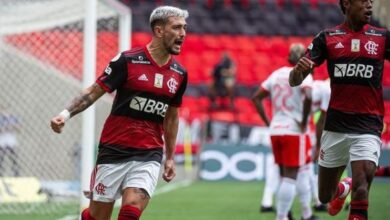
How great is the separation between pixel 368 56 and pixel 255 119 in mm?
17746

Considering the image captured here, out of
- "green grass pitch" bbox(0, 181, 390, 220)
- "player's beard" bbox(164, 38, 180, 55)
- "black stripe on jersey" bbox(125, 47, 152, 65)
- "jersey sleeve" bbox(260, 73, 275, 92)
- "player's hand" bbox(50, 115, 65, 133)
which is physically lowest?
"green grass pitch" bbox(0, 181, 390, 220)

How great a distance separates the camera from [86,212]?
7.21 m

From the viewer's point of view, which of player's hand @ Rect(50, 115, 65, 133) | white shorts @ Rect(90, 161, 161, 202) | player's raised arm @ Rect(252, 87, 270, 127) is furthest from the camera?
player's raised arm @ Rect(252, 87, 270, 127)

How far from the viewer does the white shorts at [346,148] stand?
7.93 metres

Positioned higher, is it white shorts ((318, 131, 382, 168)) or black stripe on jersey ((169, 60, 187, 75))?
black stripe on jersey ((169, 60, 187, 75))

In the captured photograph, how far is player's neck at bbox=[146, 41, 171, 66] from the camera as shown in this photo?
7.27 metres

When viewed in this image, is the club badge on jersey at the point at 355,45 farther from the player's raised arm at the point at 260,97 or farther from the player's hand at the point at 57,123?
the player's raised arm at the point at 260,97

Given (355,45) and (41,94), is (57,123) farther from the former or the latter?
(41,94)

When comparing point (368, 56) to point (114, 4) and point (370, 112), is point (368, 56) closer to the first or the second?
point (370, 112)

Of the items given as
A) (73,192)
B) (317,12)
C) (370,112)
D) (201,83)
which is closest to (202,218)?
(73,192)

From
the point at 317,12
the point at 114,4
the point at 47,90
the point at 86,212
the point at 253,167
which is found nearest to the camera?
the point at 86,212

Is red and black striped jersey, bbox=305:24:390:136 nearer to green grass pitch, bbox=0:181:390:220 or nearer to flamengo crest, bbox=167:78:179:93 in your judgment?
flamengo crest, bbox=167:78:179:93

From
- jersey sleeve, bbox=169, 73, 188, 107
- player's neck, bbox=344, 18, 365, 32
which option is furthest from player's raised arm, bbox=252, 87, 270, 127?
jersey sleeve, bbox=169, 73, 188, 107

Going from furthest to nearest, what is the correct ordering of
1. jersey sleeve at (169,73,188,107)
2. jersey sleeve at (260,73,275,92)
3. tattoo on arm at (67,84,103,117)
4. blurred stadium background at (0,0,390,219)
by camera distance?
blurred stadium background at (0,0,390,219), jersey sleeve at (260,73,275,92), jersey sleeve at (169,73,188,107), tattoo on arm at (67,84,103,117)
